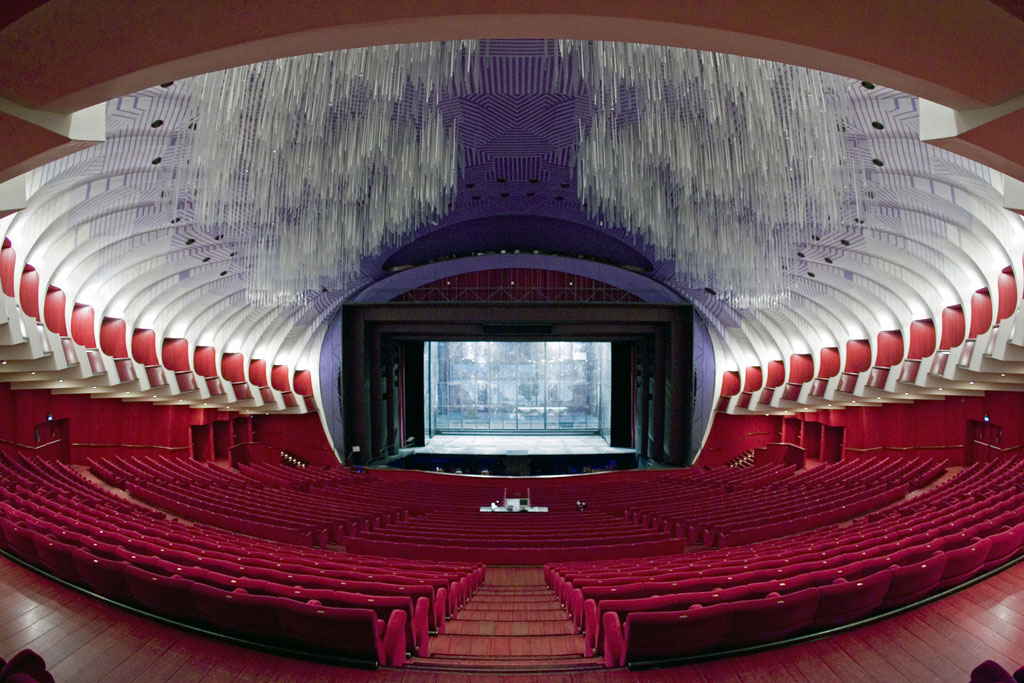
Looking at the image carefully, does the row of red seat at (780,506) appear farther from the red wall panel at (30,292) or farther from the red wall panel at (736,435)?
the red wall panel at (30,292)

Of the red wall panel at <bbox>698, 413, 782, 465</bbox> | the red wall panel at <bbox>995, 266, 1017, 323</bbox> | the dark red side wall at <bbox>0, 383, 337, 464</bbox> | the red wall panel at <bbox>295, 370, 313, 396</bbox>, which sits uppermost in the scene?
the red wall panel at <bbox>995, 266, 1017, 323</bbox>

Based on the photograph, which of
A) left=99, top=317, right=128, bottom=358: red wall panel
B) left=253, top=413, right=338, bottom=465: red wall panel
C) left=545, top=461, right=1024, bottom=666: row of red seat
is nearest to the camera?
left=545, top=461, right=1024, bottom=666: row of red seat

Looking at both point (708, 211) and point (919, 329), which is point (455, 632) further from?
point (919, 329)

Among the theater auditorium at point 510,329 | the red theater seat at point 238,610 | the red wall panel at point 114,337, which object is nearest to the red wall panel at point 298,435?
Answer: the theater auditorium at point 510,329

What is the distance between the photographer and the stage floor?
30.9 m

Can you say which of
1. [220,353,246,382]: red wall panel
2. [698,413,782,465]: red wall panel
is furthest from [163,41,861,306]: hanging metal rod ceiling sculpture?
[698,413,782,465]: red wall panel

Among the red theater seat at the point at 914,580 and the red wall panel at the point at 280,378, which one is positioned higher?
the red wall panel at the point at 280,378

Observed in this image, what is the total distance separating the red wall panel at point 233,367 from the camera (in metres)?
24.7

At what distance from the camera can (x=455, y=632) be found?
5797 mm

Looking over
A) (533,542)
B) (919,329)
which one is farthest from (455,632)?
(919,329)

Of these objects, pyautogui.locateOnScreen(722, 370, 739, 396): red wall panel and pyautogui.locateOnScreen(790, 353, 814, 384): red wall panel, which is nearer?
pyautogui.locateOnScreen(790, 353, 814, 384): red wall panel

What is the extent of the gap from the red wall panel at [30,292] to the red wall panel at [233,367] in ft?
37.4

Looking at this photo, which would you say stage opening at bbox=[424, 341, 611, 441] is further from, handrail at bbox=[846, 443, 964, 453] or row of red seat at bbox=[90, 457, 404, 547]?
row of red seat at bbox=[90, 457, 404, 547]

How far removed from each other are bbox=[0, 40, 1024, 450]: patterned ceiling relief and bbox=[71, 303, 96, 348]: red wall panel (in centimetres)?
6
